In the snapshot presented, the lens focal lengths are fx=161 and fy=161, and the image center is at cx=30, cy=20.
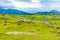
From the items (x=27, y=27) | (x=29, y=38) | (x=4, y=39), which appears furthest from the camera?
(x=27, y=27)

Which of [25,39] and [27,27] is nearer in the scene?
[25,39]

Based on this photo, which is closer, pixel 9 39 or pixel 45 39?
pixel 9 39

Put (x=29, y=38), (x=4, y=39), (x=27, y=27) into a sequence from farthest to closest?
(x=27, y=27), (x=29, y=38), (x=4, y=39)

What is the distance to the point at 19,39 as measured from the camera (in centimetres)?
4331

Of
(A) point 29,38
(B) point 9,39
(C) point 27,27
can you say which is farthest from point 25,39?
(C) point 27,27

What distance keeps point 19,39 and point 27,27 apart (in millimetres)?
32959

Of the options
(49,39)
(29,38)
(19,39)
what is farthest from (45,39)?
(19,39)

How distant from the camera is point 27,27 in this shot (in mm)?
76188

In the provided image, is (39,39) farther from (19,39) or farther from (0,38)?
(0,38)

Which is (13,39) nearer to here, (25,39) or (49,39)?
(25,39)

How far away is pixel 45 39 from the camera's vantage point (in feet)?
151

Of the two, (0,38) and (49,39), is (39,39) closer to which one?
(49,39)

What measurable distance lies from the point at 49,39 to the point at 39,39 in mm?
3015

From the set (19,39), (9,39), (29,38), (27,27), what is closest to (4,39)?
(9,39)
